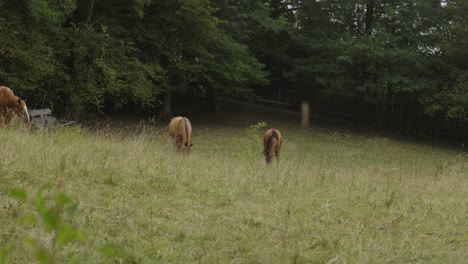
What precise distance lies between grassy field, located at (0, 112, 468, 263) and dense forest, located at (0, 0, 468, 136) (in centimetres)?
1087

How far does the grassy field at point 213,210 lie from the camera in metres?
3.43

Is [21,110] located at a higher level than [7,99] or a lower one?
lower

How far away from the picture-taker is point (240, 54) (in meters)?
25.6

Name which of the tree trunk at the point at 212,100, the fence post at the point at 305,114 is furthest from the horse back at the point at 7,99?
the tree trunk at the point at 212,100

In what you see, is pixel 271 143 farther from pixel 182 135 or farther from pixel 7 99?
pixel 7 99

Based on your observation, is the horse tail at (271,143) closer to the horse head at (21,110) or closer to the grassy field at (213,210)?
the grassy field at (213,210)

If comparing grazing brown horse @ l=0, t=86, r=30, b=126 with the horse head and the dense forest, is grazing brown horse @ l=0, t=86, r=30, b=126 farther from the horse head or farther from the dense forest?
the dense forest

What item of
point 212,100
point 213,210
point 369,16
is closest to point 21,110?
point 213,210

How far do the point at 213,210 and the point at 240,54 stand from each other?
21.6 metres

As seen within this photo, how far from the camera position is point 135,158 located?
21.5ft

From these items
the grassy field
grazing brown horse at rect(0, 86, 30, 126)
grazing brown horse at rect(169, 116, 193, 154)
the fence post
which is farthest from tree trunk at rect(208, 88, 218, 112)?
the grassy field

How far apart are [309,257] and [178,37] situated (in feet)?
67.7

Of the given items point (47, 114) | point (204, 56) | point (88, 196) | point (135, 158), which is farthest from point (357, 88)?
point (88, 196)

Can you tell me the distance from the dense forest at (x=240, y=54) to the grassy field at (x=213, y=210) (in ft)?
35.7
